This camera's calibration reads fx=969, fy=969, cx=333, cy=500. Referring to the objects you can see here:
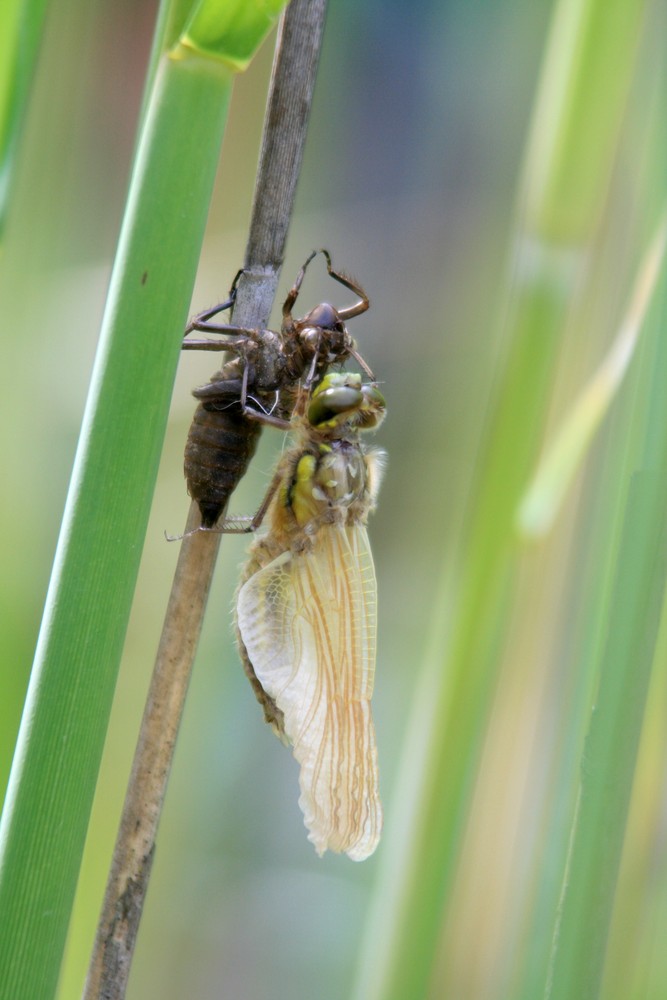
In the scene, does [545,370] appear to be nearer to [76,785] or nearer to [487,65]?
[76,785]

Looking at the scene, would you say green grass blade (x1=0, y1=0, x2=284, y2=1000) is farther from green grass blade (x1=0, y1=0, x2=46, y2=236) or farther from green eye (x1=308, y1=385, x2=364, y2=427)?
green eye (x1=308, y1=385, x2=364, y2=427)

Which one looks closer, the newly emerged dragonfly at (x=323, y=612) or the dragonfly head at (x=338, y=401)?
the newly emerged dragonfly at (x=323, y=612)

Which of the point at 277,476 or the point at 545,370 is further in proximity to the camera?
the point at 277,476

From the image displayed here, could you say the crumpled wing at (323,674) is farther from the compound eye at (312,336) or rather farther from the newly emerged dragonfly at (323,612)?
the compound eye at (312,336)

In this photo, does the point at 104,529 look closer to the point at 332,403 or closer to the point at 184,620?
the point at 184,620

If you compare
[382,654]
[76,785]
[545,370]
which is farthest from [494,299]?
[76,785]

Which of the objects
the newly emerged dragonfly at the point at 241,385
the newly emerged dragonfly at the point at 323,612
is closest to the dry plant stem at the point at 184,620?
the newly emerged dragonfly at the point at 241,385

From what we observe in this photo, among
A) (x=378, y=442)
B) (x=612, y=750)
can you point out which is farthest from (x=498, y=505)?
(x=378, y=442)

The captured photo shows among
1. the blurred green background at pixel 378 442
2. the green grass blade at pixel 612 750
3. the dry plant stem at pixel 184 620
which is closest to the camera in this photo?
the green grass blade at pixel 612 750
